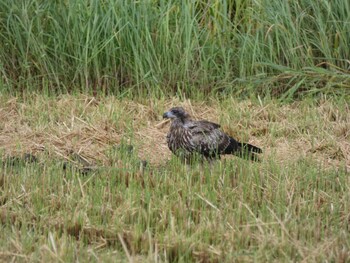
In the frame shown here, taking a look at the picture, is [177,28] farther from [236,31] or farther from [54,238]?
[54,238]

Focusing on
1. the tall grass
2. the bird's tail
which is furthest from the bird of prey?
the tall grass

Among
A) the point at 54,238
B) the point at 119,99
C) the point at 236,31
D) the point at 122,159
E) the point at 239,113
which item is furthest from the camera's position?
the point at 236,31

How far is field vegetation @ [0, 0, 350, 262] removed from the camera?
4.70 meters

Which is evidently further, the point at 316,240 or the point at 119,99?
the point at 119,99

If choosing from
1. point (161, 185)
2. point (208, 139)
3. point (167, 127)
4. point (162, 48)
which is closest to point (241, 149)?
point (208, 139)

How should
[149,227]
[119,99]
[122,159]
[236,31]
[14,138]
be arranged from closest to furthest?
[149,227], [122,159], [14,138], [119,99], [236,31]

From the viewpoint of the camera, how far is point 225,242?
15.3 ft

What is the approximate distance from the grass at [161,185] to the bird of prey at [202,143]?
7.7 inches

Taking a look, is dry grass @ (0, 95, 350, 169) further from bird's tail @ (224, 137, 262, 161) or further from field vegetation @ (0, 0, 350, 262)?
bird's tail @ (224, 137, 262, 161)

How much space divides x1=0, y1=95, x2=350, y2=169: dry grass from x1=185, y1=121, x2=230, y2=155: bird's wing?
0.35 metres

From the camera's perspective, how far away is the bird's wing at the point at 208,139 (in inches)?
259

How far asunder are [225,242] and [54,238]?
0.90 m

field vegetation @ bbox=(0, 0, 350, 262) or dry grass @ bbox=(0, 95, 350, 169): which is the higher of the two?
field vegetation @ bbox=(0, 0, 350, 262)

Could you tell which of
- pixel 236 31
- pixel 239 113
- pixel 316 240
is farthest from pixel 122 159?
pixel 236 31
